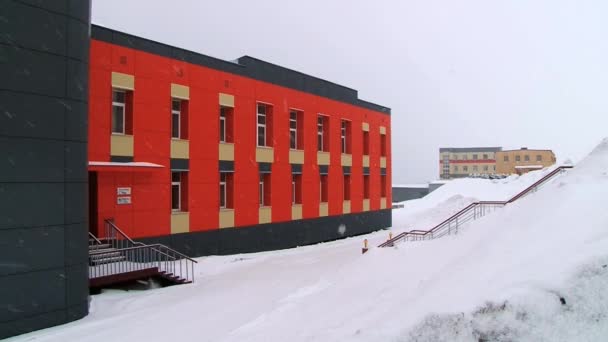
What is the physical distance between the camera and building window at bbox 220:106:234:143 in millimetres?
20359

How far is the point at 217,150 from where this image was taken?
63.4 feet

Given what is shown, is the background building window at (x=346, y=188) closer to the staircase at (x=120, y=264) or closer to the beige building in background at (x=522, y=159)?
the staircase at (x=120, y=264)

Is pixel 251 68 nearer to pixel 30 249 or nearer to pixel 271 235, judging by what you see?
pixel 271 235

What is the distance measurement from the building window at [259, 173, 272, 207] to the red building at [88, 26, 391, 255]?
0.05m

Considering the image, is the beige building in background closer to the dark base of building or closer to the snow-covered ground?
the dark base of building

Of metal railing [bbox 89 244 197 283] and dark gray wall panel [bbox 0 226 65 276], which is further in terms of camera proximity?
metal railing [bbox 89 244 197 283]

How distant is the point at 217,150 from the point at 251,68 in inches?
189

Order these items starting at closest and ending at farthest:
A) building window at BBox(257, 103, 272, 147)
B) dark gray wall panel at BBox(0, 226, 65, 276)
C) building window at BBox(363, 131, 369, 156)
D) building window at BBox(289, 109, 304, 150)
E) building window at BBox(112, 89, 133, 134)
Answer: dark gray wall panel at BBox(0, 226, 65, 276) → building window at BBox(112, 89, 133, 134) → building window at BBox(257, 103, 272, 147) → building window at BBox(289, 109, 304, 150) → building window at BBox(363, 131, 369, 156)

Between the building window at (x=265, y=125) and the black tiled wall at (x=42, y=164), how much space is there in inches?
474

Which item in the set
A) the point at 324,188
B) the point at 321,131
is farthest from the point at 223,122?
the point at 324,188

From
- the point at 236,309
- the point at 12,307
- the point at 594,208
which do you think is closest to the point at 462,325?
the point at 594,208

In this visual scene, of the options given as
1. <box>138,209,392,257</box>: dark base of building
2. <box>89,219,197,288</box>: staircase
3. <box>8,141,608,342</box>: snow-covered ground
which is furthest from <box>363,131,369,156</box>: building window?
<box>89,219,197,288</box>: staircase

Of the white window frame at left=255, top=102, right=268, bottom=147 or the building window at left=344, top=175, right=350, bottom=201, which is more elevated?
the white window frame at left=255, top=102, right=268, bottom=147

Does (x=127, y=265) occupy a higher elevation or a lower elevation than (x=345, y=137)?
lower
